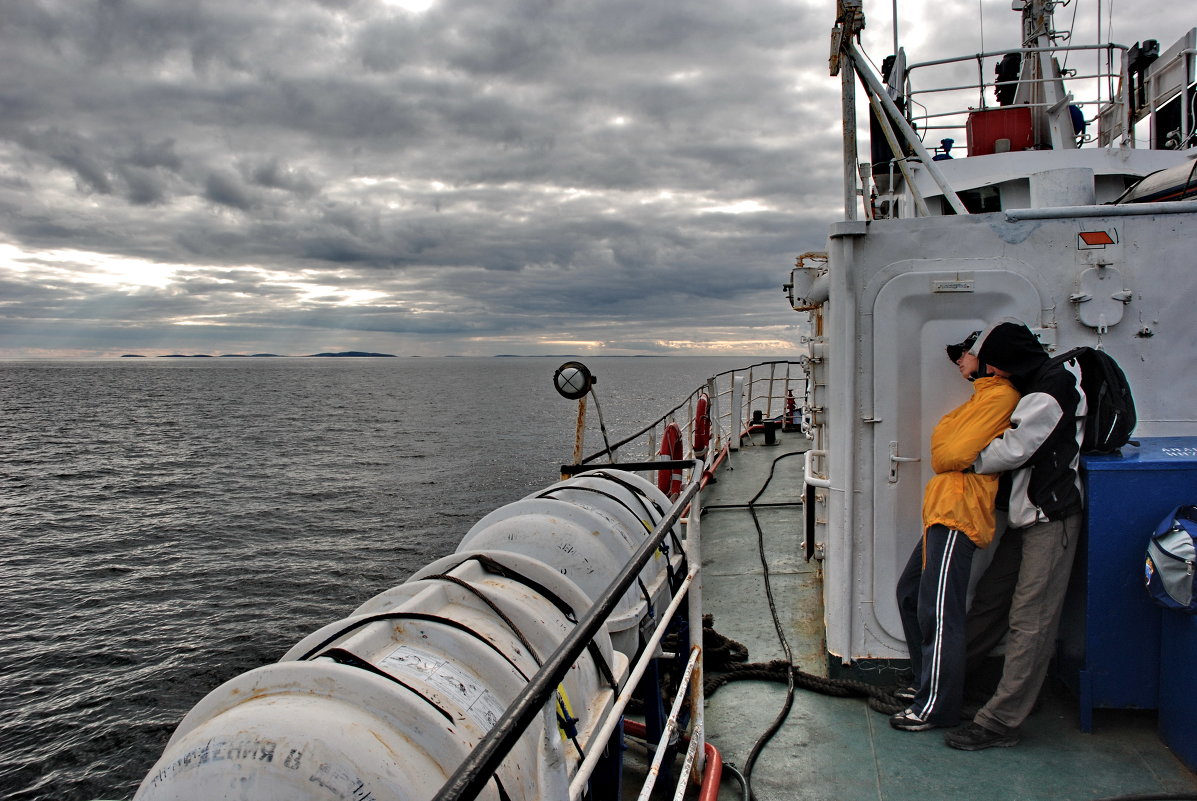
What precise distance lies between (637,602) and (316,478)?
27.2m

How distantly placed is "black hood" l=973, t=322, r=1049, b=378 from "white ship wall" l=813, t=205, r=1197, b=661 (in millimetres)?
487

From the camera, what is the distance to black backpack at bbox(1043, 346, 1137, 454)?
3523 mm

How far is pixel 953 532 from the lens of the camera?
354 centimetres

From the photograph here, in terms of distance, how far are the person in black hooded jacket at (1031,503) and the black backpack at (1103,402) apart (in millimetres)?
67

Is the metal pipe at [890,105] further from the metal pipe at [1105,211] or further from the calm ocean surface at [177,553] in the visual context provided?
the calm ocean surface at [177,553]

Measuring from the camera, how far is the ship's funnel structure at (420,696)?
1955 mm

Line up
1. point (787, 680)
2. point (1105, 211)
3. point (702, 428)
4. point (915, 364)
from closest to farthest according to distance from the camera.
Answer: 1. point (1105, 211)
2. point (915, 364)
3. point (787, 680)
4. point (702, 428)

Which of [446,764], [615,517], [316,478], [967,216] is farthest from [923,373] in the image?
[316,478]

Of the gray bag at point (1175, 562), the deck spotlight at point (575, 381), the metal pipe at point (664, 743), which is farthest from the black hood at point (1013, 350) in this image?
the deck spotlight at point (575, 381)

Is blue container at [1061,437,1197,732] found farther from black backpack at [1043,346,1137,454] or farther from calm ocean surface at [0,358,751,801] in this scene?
calm ocean surface at [0,358,751,801]

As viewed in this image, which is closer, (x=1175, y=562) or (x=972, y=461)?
(x=1175, y=562)

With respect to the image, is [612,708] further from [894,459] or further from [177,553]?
→ [177,553]

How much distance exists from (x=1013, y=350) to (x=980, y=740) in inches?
69.2

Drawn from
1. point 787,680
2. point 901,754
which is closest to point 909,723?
point 901,754
